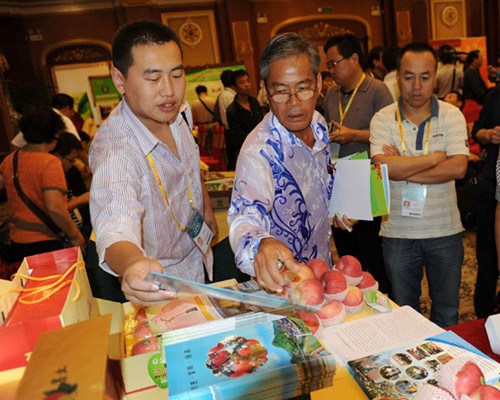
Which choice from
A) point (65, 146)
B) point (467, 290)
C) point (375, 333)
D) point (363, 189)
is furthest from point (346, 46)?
point (375, 333)

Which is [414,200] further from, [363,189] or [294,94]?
[294,94]

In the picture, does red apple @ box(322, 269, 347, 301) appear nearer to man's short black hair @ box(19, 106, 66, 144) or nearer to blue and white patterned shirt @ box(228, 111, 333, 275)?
blue and white patterned shirt @ box(228, 111, 333, 275)

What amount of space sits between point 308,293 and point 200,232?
0.63 metres

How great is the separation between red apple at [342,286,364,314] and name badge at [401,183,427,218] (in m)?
0.91

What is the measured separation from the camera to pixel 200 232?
1689mm

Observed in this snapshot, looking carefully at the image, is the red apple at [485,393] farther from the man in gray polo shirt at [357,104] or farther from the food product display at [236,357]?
the man in gray polo shirt at [357,104]

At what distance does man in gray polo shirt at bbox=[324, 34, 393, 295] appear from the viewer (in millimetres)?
2891

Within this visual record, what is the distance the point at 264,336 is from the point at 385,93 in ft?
7.92

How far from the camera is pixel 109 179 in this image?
123cm

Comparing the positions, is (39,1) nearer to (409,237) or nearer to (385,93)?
(385,93)

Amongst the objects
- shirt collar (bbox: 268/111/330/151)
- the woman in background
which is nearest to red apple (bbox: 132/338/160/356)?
shirt collar (bbox: 268/111/330/151)

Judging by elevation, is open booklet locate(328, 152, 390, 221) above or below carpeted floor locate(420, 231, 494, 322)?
above

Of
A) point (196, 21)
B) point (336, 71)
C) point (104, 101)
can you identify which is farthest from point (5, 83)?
point (336, 71)

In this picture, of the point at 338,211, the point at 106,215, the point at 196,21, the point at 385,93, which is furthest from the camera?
the point at 196,21
